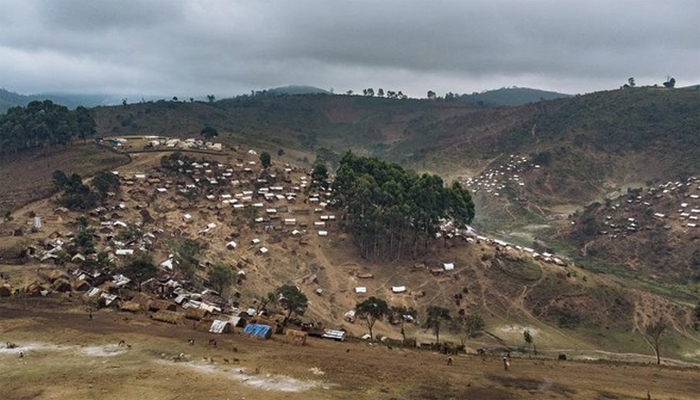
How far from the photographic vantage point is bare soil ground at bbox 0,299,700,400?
1555 inches

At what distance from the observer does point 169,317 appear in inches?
2292

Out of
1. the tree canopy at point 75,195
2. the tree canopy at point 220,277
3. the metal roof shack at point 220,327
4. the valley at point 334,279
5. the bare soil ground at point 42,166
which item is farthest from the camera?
the bare soil ground at point 42,166

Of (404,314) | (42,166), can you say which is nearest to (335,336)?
(404,314)

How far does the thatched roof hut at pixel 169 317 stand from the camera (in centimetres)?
5781

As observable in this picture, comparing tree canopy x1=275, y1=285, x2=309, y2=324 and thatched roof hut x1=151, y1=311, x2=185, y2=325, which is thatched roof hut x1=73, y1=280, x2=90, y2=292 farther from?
tree canopy x1=275, y1=285, x2=309, y2=324

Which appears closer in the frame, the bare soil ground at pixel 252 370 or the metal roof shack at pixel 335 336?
the bare soil ground at pixel 252 370

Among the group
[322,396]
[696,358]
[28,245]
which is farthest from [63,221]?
[696,358]

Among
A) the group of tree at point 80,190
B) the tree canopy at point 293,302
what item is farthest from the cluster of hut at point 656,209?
the group of tree at point 80,190

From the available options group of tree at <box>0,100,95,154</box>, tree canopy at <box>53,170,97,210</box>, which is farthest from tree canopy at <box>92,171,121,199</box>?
group of tree at <box>0,100,95,154</box>

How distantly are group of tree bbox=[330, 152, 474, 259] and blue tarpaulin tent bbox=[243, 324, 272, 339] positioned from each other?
157 ft

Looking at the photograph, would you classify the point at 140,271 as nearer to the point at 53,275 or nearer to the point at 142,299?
the point at 142,299

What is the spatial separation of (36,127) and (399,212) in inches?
3736

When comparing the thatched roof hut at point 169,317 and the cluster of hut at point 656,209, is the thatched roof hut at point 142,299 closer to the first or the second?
the thatched roof hut at point 169,317

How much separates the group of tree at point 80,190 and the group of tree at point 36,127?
3500cm
